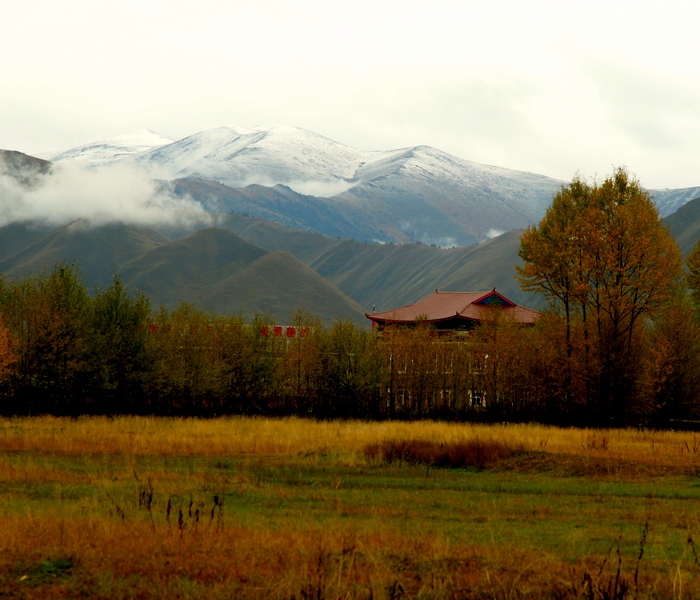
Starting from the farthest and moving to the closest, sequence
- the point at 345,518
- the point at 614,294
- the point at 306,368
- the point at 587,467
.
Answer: the point at 306,368 → the point at 614,294 → the point at 587,467 → the point at 345,518

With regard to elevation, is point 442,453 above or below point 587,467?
above

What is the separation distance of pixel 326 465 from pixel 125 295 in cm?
3782

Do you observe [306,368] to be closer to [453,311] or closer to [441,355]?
[441,355]

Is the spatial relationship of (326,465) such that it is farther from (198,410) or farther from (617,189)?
(617,189)

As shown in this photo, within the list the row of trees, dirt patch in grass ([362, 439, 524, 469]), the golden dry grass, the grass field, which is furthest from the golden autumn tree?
dirt patch in grass ([362, 439, 524, 469])

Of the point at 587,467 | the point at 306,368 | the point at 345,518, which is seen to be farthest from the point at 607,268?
the point at 345,518

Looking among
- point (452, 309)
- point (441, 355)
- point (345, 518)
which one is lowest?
point (345, 518)

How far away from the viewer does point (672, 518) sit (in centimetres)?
1983

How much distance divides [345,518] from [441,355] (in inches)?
1946

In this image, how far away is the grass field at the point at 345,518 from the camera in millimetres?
12688

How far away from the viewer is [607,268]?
57.1 metres

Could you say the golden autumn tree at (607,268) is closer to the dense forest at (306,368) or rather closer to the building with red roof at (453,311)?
the dense forest at (306,368)

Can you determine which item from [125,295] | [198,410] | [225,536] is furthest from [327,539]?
[125,295]

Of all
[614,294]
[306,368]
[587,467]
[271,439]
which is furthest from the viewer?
[306,368]
